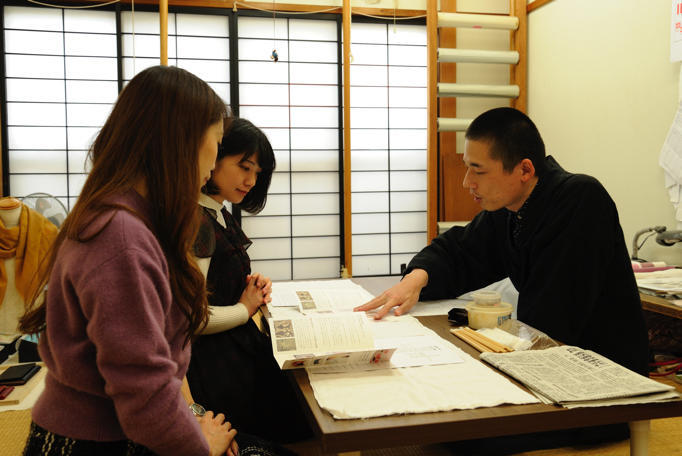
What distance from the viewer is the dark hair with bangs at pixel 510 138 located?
76.1 inches

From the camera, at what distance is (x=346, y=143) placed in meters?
4.33

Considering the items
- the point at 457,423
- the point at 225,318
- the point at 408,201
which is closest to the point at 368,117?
the point at 408,201

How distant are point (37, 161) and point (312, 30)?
248 centimetres

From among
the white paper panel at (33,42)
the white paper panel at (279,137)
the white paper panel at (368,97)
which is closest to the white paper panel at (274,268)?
the white paper panel at (279,137)

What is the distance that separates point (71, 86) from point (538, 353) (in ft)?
14.1

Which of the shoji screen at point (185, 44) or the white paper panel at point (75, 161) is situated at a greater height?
the shoji screen at point (185, 44)

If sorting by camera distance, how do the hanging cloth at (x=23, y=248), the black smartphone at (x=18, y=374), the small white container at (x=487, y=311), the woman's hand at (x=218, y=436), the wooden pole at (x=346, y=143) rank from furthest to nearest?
the wooden pole at (x=346, y=143) → the hanging cloth at (x=23, y=248) → the black smartphone at (x=18, y=374) → the small white container at (x=487, y=311) → the woman's hand at (x=218, y=436)

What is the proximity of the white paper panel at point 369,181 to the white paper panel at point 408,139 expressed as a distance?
30 centimetres

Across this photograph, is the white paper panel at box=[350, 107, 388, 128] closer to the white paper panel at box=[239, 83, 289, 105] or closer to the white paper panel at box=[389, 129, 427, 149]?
the white paper panel at box=[389, 129, 427, 149]

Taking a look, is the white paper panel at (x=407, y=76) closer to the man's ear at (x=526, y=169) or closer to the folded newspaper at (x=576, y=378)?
the man's ear at (x=526, y=169)

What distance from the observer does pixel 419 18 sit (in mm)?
4820

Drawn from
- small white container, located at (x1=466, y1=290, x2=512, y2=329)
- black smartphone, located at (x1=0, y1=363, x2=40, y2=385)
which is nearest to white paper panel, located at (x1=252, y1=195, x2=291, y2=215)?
black smartphone, located at (x1=0, y1=363, x2=40, y2=385)

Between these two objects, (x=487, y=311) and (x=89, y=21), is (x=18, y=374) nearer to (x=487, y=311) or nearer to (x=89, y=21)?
(x=487, y=311)

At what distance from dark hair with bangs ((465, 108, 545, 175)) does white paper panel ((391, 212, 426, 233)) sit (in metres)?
2.94
